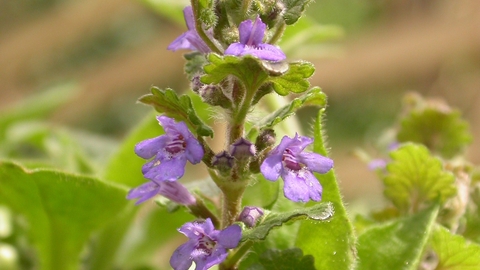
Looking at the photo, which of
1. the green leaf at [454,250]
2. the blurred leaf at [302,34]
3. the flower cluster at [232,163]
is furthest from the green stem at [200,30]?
the blurred leaf at [302,34]

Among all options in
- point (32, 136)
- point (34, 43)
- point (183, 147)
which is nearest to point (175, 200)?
point (183, 147)

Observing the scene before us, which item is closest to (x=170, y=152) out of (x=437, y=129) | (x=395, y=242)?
(x=395, y=242)

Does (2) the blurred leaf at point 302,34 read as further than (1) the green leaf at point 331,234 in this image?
Yes

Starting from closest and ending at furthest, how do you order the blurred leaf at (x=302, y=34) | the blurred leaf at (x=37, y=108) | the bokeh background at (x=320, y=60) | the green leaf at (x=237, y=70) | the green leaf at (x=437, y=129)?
the green leaf at (x=237, y=70)
the green leaf at (x=437, y=129)
the blurred leaf at (x=302, y=34)
the blurred leaf at (x=37, y=108)
the bokeh background at (x=320, y=60)

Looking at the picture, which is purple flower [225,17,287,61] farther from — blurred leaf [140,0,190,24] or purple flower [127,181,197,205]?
blurred leaf [140,0,190,24]

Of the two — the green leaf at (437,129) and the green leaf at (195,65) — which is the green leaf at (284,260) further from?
the green leaf at (437,129)

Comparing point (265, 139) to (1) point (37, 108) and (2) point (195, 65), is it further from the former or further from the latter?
(1) point (37, 108)

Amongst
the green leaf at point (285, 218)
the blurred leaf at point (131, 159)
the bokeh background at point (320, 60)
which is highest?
the green leaf at point (285, 218)
